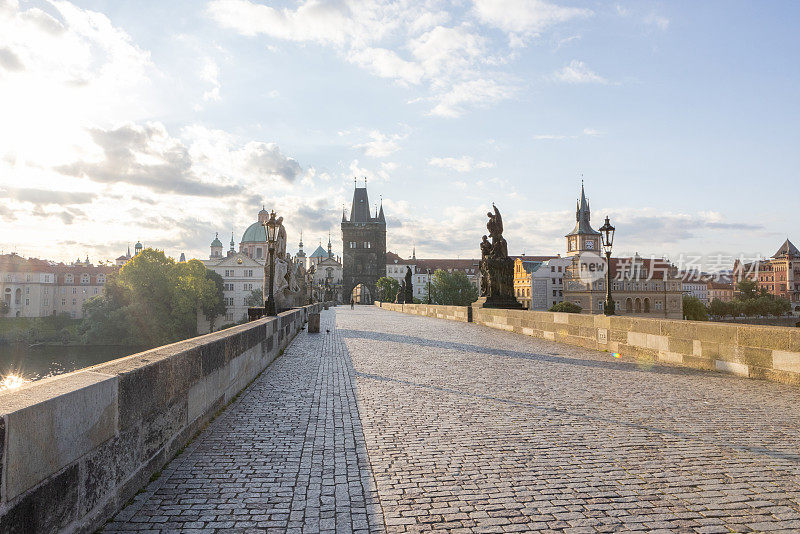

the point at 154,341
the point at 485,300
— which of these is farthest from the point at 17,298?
the point at 485,300

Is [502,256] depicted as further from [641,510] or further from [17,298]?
[17,298]

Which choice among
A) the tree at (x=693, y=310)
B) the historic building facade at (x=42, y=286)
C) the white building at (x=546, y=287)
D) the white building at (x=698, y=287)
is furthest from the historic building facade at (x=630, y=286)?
the historic building facade at (x=42, y=286)

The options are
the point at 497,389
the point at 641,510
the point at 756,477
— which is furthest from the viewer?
the point at 497,389

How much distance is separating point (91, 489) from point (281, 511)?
1.05m

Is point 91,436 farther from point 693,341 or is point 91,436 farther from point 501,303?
point 501,303

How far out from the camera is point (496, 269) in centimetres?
2336

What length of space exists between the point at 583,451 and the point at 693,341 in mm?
6246

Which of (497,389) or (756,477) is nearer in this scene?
(756,477)

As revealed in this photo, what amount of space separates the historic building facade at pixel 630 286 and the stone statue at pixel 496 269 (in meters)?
79.4

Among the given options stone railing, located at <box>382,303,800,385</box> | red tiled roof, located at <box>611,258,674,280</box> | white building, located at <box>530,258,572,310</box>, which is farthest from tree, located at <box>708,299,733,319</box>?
stone railing, located at <box>382,303,800,385</box>

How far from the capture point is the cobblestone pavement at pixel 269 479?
3.15 meters

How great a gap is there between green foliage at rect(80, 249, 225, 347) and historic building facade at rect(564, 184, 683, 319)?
65.6 m

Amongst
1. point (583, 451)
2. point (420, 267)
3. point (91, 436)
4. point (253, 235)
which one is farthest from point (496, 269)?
point (420, 267)

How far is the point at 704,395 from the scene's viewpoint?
22.4ft
